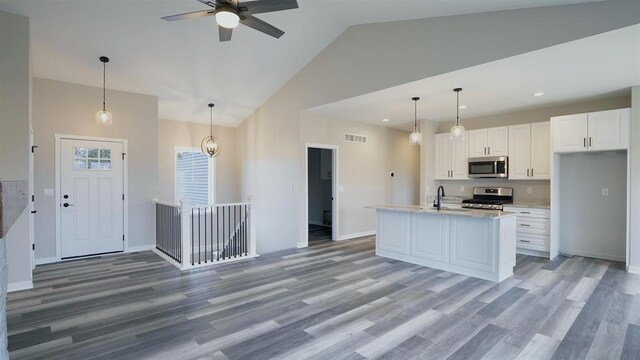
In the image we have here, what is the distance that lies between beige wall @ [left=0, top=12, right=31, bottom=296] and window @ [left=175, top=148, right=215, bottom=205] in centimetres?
359

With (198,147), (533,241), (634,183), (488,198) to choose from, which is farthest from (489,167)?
(198,147)

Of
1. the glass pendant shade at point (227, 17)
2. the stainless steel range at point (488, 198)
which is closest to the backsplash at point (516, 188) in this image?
the stainless steel range at point (488, 198)

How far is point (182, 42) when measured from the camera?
188 inches

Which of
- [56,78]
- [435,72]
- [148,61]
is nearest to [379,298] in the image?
[435,72]

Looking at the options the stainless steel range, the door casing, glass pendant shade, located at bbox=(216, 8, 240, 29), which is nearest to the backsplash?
the stainless steel range

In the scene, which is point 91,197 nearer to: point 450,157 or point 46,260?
point 46,260

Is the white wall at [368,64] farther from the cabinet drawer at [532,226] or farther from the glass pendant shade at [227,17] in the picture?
the cabinet drawer at [532,226]

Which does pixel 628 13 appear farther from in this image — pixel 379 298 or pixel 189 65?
pixel 189 65

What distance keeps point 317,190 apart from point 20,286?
23.0 feet

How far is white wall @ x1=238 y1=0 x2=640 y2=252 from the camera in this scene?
128 inches

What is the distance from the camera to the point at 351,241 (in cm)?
700

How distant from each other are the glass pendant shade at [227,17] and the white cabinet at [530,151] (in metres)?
5.59

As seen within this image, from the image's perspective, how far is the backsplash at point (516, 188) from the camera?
6.13 metres

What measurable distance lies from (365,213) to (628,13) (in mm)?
5626
